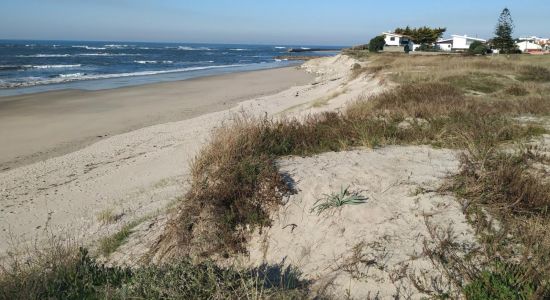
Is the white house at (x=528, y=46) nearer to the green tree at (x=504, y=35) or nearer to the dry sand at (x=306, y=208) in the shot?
the green tree at (x=504, y=35)

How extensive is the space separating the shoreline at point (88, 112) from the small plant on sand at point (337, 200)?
26.8 ft

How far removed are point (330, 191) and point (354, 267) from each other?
129cm

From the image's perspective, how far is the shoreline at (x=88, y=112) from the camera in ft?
37.3

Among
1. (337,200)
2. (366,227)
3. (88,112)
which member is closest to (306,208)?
(337,200)

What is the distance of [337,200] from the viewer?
4.58 meters

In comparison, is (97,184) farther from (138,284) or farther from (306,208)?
(138,284)

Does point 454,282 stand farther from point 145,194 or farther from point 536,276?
point 145,194

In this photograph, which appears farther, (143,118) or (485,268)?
(143,118)

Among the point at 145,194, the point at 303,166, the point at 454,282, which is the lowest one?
the point at 145,194

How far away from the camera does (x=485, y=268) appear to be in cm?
338

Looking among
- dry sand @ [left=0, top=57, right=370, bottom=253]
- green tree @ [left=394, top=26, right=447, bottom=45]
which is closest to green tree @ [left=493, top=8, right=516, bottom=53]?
green tree @ [left=394, top=26, right=447, bottom=45]

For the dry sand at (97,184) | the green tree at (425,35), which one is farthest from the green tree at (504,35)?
the dry sand at (97,184)

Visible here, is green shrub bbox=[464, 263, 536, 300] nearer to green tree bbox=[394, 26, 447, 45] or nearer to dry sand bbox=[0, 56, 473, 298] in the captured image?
dry sand bbox=[0, 56, 473, 298]

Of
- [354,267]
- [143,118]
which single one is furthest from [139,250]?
[143,118]
